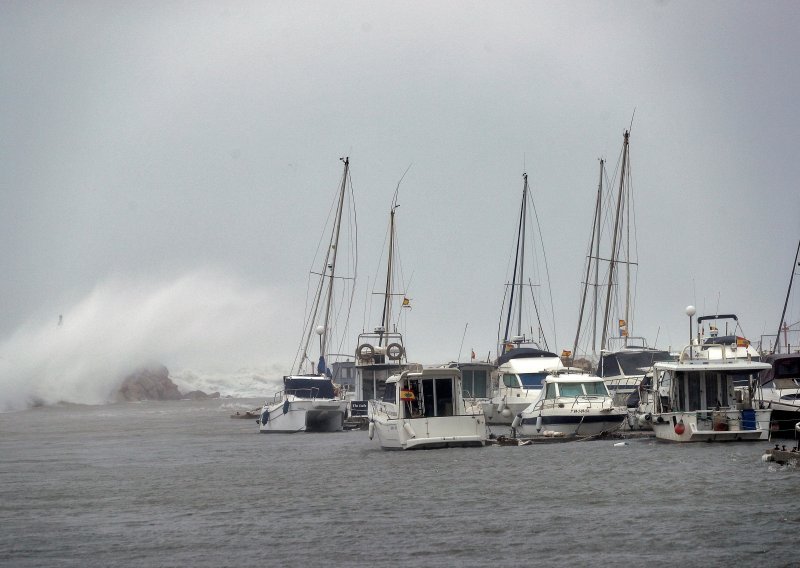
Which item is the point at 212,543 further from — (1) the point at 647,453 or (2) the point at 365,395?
(2) the point at 365,395

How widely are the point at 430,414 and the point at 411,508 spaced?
16.4 meters

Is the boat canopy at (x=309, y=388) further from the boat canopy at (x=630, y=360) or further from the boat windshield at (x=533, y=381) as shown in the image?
the boat canopy at (x=630, y=360)

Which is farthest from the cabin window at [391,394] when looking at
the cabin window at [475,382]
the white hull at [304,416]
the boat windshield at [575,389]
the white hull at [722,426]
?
the cabin window at [475,382]

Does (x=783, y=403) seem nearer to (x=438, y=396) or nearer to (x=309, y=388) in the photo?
(x=438, y=396)

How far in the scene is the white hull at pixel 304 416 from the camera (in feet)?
201

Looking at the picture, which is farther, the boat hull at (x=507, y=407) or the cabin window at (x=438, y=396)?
the boat hull at (x=507, y=407)

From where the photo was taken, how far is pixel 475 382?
66750 millimetres

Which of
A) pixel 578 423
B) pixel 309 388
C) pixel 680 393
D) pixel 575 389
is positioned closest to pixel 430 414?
pixel 578 423

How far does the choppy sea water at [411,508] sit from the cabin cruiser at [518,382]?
1310 centimetres

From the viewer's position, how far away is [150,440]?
192 feet

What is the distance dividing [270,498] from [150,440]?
30229 millimetres

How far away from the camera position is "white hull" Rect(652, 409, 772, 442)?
41812 millimetres

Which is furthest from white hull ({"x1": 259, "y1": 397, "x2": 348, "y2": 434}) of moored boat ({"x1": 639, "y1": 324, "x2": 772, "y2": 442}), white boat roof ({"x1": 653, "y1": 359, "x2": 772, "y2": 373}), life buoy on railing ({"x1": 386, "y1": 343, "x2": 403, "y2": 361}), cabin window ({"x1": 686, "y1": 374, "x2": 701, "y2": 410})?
cabin window ({"x1": 686, "y1": 374, "x2": 701, "y2": 410})

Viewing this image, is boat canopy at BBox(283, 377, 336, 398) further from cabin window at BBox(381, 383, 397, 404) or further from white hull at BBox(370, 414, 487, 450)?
white hull at BBox(370, 414, 487, 450)
